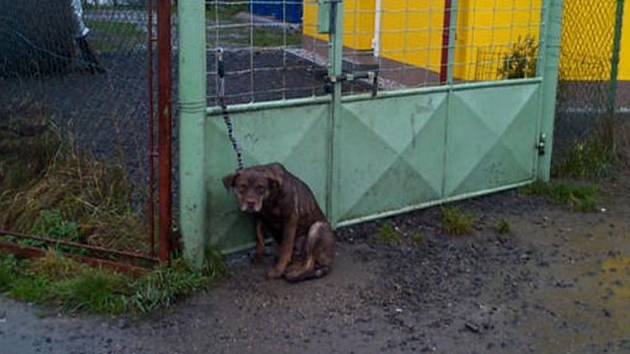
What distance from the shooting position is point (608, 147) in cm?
779

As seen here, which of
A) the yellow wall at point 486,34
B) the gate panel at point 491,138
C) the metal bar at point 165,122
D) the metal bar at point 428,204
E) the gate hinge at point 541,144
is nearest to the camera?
the metal bar at point 165,122

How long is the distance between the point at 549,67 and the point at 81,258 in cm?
402

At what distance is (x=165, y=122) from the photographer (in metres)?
4.68

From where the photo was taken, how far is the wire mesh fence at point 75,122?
17.1 ft

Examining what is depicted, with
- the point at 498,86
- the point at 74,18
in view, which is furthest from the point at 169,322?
the point at 498,86

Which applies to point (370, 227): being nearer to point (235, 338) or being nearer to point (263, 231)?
point (263, 231)

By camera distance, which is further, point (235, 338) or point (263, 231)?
point (263, 231)

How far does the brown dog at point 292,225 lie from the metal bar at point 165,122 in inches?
13.6

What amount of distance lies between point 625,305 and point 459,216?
4.73 ft

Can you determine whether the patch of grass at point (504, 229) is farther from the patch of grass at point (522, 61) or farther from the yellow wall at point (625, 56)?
the yellow wall at point (625, 56)

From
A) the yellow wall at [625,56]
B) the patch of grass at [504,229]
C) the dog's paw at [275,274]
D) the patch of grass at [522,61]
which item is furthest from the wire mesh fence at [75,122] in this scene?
the yellow wall at [625,56]

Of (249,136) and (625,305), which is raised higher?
(249,136)

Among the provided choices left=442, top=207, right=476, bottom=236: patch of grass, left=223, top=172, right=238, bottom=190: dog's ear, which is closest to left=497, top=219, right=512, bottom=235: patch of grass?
left=442, top=207, right=476, bottom=236: patch of grass

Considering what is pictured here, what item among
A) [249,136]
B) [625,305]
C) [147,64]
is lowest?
[625,305]
